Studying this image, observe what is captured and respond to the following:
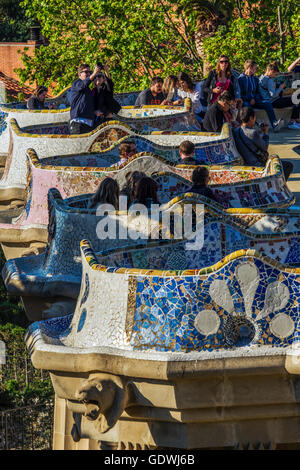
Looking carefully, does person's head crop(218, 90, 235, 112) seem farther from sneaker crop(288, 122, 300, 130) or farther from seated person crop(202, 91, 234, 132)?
sneaker crop(288, 122, 300, 130)

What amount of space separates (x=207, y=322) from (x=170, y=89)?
9.67 m

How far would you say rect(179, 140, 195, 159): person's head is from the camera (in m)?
12.8

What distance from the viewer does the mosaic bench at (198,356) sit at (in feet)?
27.3

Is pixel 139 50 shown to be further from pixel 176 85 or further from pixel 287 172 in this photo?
pixel 287 172

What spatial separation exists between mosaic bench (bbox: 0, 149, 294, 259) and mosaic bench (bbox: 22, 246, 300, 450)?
11.3 ft

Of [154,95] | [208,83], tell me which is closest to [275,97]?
[154,95]

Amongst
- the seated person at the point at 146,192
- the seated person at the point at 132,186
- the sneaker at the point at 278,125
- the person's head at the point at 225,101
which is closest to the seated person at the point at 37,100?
the sneaker at the point at 278,125

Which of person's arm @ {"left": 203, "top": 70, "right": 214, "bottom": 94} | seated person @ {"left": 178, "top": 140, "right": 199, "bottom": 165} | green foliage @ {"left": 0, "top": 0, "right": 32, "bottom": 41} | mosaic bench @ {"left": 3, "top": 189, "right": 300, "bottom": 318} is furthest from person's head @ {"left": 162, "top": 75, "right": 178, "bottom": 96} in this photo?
green foliage @ {"left": 0, "top": 0, "right": 32, "bottom": 41}

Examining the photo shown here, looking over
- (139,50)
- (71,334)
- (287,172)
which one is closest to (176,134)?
(287,172)

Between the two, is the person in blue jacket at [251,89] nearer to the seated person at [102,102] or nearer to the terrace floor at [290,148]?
the terrace floor at [290,148]

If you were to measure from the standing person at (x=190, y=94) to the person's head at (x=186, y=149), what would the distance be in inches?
172

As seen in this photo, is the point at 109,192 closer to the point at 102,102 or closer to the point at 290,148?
the point at 102,102

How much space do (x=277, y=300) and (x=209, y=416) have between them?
2.86ft
